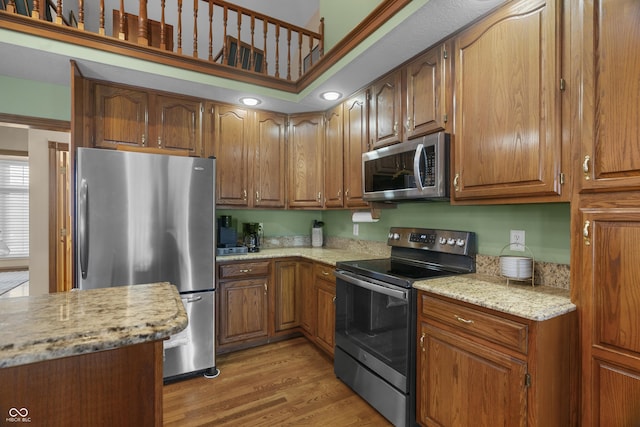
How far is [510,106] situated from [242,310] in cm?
251

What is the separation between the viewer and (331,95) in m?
2.85

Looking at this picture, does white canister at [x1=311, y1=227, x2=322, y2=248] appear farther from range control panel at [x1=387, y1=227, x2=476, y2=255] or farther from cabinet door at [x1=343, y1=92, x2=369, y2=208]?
range control panel at [x1=387, y1=227, x2=476, y2=255]

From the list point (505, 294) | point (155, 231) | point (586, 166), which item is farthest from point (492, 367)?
point (155, 231)

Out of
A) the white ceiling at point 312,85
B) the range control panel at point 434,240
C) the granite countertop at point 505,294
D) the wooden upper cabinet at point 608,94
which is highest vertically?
the white ceiling at point 312,85

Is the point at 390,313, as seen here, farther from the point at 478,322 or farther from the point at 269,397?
the point at 269,397

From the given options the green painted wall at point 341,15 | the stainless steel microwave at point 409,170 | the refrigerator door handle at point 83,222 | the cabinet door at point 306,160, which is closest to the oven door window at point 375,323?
the stainless steel microwave at point 409,170

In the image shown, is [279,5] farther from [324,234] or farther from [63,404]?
[63,404]

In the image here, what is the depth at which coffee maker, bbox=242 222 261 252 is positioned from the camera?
324cm

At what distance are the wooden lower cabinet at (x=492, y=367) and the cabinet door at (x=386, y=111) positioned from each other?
3.97 ft

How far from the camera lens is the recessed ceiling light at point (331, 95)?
2.78 metres

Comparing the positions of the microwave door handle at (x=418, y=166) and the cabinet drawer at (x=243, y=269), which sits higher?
the microwave door handle at (x=418, y=166)

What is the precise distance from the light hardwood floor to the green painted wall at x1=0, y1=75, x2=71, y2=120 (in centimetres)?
241

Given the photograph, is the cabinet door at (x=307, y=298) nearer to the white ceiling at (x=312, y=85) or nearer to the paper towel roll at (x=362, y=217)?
the paper towel roll at (x=362, y=217)

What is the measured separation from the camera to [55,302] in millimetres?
943
